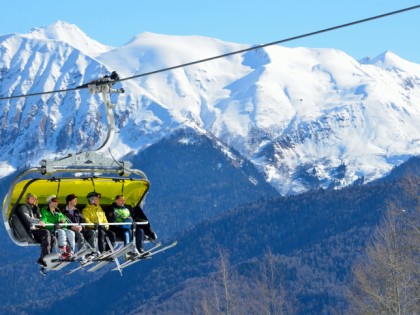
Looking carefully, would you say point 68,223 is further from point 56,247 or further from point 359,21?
point 359,21

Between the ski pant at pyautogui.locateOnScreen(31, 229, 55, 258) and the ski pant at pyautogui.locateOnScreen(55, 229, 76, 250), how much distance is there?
19cm

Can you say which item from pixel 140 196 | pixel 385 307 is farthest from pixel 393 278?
pixel 140 196

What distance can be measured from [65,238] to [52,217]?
608mm

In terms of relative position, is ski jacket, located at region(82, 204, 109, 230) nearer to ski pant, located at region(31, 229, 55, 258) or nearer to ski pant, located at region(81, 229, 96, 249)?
ski pant, located at region(81, 229, 96, 249)

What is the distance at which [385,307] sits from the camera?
63594mm

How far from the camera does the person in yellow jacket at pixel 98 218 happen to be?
30894 mm

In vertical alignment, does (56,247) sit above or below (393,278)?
above

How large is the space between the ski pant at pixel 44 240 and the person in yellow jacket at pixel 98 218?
126 cm

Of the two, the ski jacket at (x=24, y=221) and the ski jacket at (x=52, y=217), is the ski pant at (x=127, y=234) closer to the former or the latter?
the ski jacket at (x=52, y=217)

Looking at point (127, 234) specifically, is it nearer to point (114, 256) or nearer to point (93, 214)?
point (93, 214)

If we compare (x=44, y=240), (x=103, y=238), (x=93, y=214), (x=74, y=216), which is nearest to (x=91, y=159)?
(x=44, y=240)

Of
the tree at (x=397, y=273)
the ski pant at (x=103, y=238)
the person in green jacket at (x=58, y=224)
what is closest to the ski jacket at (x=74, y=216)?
Result: the person in green jacket at (x=58, y=224)

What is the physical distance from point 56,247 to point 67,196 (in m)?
1.34

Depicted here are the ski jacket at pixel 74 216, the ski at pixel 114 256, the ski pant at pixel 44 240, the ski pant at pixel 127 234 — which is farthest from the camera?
the ski pant at pixel 127 234
